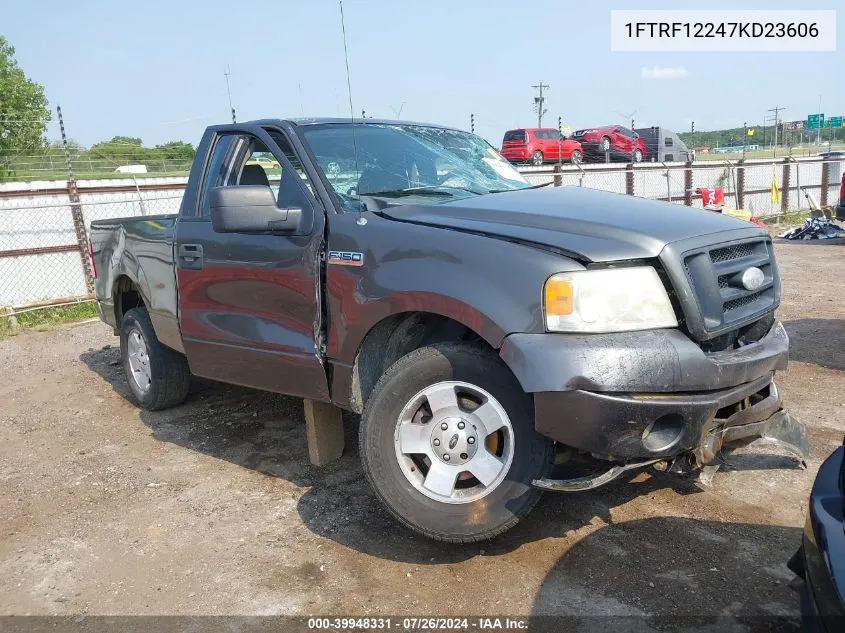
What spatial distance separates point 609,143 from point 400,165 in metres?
27.1

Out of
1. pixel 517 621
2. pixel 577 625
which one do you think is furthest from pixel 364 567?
pixel 577 625

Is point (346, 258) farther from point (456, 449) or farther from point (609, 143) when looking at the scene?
point (609, 143)

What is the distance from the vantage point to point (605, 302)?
277cm

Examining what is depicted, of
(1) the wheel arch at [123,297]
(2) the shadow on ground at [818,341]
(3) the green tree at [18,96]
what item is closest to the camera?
(1) the wheel arch at [123,297]

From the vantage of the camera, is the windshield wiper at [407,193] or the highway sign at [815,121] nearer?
the windshield wiper at [407,193]

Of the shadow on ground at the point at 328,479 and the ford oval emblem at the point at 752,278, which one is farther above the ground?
the ford oval emblem at the point at 752,278

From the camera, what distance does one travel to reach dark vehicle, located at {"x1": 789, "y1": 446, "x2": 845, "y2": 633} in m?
1.77

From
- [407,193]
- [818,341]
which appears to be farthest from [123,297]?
[818,341]

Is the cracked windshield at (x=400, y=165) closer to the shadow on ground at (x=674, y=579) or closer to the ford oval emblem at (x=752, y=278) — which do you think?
the ford oval emblem at (x=752, y=278)

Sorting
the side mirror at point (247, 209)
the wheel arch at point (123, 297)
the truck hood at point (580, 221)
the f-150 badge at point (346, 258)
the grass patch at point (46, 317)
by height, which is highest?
the side mirror at point (247, 209)

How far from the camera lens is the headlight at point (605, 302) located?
2.76 meters

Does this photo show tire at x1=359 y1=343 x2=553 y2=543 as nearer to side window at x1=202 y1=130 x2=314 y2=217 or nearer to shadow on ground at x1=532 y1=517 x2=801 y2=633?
shadow on ground at x1=532 y1=517 x2=801 y2=633

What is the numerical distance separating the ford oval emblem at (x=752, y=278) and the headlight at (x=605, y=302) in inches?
19.2

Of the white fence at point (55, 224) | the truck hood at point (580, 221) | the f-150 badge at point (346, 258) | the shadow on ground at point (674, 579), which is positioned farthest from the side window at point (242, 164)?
the white fence at point (55, 224)
